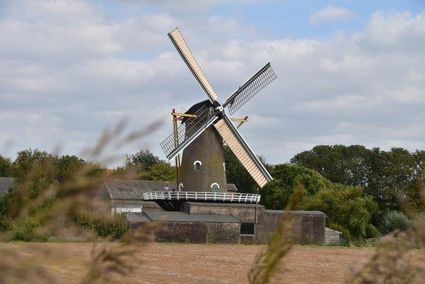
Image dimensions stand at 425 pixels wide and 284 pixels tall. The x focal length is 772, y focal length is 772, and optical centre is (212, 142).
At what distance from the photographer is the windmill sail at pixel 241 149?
1815 inches

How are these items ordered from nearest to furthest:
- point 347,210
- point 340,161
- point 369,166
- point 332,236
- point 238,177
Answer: point 332,236 < point 347,210 < point 238,177 < point 369,166 < point 340,161

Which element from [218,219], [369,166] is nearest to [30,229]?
[218,219]

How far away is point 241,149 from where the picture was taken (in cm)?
4662

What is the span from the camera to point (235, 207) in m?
46.8

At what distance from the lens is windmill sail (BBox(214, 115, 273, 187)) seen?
4609 centimetres

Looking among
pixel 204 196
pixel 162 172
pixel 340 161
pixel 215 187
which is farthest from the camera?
pixel 340 161

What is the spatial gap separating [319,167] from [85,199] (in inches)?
3562

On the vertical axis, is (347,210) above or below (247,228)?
above

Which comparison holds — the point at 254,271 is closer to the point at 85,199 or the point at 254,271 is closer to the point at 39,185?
the point at 85,199

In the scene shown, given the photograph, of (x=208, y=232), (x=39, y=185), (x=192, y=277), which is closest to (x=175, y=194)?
(x=208, y=232)

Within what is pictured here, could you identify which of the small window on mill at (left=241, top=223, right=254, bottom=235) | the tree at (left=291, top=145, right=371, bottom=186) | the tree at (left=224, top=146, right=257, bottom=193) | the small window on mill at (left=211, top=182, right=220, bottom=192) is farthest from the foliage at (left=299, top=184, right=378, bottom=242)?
the tree at (left=291, top=145, right=371, bottom=186)

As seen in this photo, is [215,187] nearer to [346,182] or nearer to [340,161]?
[346,182]

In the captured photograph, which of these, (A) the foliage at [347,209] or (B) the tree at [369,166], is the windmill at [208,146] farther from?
(B) the tree at [369,166]

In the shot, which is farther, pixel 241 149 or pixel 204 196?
pixel 241 149
